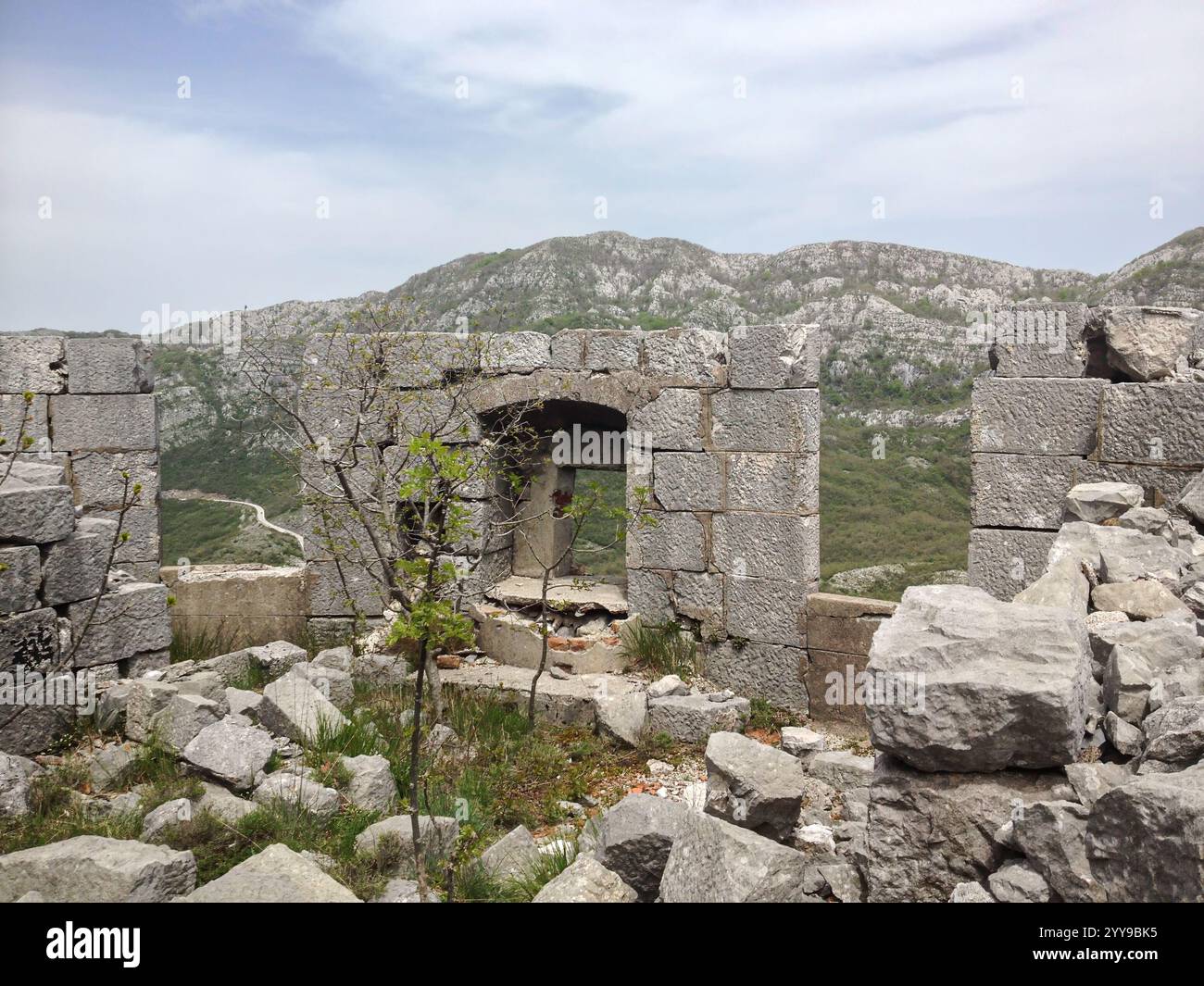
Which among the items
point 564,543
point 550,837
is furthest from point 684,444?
point 550,837

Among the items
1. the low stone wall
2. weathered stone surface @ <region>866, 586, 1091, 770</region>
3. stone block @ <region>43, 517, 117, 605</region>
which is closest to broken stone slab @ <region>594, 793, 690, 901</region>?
weathered stone surface @ <region>866, 586, 1091, 770</region>

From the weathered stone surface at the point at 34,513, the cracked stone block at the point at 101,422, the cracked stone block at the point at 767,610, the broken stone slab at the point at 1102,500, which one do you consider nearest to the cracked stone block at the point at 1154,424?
the broken stone slab at the point at 1102,500

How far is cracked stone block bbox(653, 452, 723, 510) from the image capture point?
745 centimetres

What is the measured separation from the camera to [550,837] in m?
4.70

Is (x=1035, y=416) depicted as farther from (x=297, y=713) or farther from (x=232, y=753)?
(x=232, y=753)

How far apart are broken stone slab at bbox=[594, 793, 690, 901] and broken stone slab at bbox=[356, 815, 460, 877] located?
861mm

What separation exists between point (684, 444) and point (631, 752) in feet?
7.89

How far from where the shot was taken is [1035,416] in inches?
223

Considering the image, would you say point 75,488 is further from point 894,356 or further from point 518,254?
point 518,254

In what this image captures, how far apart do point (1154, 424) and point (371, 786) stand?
4.59 m

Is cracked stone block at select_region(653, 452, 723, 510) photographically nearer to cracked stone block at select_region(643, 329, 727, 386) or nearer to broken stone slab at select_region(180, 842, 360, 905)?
cracked stone block at select_region(643, 329, 727, 386)

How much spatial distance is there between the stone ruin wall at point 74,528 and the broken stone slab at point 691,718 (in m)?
3.36

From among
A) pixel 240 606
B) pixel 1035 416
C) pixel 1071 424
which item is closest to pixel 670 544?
pixel 1035 416

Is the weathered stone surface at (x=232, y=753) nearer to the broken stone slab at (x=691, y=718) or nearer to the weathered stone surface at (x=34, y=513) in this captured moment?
the weathered stone surface at (x=34, y=513)
